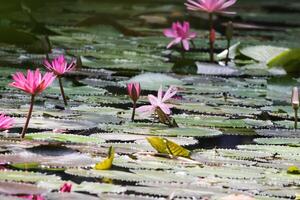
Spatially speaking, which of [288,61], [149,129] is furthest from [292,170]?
[288,61]

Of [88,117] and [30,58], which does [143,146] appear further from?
[30,58]

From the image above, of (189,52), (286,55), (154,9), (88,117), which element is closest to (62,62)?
(88,117)

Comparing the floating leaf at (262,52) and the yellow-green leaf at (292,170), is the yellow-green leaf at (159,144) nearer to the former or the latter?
the yellow-green leaf at (292,170)

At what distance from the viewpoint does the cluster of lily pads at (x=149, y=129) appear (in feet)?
4.51

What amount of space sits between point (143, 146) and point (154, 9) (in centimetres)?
427

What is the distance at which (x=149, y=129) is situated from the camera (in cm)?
190

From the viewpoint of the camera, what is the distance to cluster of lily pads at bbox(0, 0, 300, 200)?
138 centimetres

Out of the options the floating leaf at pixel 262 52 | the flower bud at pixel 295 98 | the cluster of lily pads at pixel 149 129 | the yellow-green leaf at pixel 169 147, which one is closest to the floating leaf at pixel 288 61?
the cluster of lily pads at pixel 149 129

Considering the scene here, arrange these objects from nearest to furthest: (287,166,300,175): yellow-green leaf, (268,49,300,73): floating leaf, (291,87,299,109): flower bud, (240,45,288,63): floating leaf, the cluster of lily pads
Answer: the cluster of lily pads, (287,166,300,175): yellow-green leaf, (291,87,299,109): flower bud, (268,49,300,73): floating leaf, (240,45,288,63): floating leaf

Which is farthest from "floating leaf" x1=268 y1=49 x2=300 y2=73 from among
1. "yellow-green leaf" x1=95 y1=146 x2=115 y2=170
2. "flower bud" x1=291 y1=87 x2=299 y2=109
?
"yellow-green leaf" x1=95 y1=146 x2=115 y2=170

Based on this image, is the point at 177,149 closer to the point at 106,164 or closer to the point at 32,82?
the point at 106,164

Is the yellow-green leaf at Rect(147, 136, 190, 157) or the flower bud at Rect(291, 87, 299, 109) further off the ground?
the flower bud at Rect(291, 87, 299, 109)

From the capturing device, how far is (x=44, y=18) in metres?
4.81

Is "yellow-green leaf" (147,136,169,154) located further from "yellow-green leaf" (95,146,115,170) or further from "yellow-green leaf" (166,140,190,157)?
"yellow-green leaf" (95,146,115,170)
